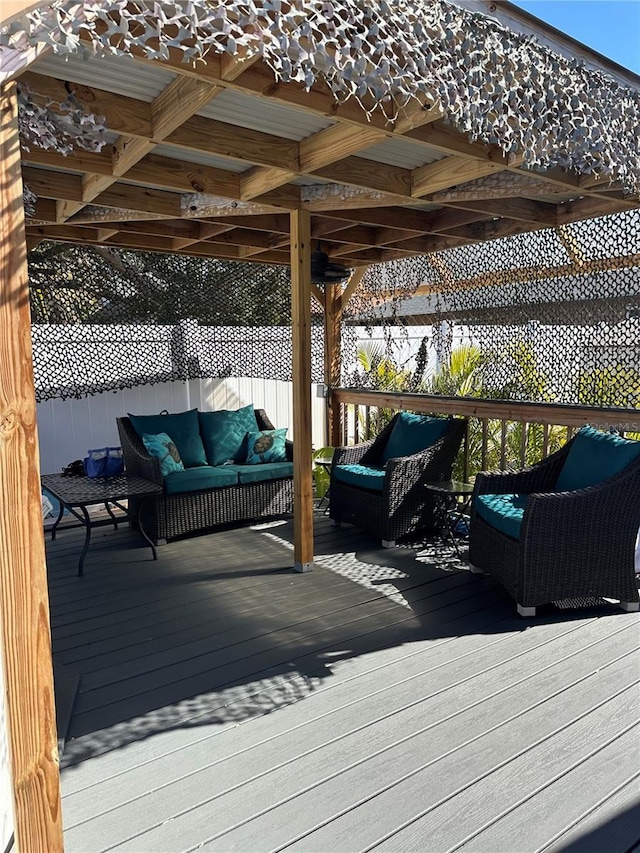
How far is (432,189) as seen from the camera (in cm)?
340

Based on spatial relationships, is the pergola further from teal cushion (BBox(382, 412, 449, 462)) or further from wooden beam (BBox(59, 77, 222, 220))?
teal cushion (BBox(382, 412, 449, 462))

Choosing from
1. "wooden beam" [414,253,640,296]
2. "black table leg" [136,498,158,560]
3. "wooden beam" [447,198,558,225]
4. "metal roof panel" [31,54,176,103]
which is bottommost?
"black table leg" [136,498,158,560]

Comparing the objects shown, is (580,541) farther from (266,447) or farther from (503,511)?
(266,447)

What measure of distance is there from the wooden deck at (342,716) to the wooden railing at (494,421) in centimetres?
132

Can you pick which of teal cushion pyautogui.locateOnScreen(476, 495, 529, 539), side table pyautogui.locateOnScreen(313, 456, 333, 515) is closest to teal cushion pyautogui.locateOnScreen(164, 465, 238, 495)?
side table pyautogui.locateOnScreen(313, 456, 333, 515)

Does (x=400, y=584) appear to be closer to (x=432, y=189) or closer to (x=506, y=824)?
(x=506, y=824)

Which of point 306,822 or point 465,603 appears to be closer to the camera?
point 306,822

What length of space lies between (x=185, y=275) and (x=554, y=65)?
183 inches

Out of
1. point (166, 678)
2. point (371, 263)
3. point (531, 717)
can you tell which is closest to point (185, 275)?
point (371, 263)

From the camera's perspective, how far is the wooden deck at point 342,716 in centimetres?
186

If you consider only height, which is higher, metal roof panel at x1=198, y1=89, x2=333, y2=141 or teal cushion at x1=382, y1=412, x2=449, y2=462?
metal roof panel at x1=198, y1=89, x2=333, y2=141

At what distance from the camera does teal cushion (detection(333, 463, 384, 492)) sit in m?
4.62

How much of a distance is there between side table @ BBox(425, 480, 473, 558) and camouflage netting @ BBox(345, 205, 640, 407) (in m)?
0.97

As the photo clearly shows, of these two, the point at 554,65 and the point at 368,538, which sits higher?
the point at 554,65
